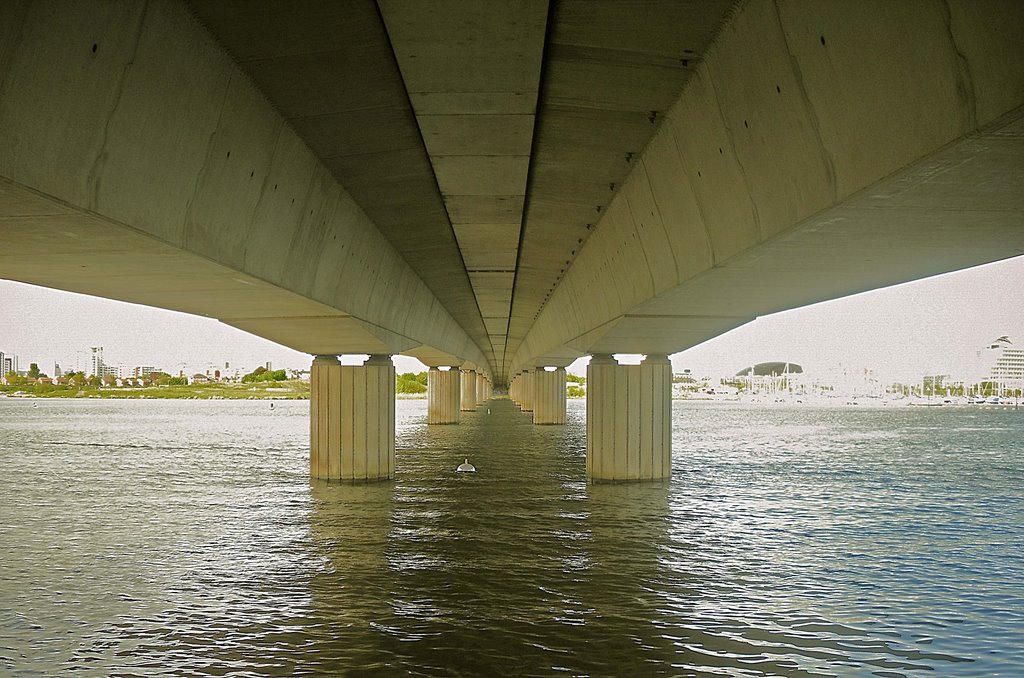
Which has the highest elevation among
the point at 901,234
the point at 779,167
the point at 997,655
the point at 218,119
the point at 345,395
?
the point at 218,119

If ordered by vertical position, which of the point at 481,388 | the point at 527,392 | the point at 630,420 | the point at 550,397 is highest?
the point at 481,388

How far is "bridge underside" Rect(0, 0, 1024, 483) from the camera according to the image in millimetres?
6359

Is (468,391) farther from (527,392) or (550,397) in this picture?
(550,397)

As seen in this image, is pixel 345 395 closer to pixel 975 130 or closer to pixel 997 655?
pixel 997 655

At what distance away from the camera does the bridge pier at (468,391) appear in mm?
98438

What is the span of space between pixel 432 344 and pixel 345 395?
25.6 ft

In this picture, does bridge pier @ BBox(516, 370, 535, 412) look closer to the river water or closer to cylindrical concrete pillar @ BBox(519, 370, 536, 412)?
cylindrical concrete pillar @ BBox(519, 370, 536, 412)

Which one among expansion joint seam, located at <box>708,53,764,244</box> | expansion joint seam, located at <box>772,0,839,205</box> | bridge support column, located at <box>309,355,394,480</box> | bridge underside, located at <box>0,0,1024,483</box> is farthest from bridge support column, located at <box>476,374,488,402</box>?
expansion joint seam, located at <box>772,0,839,205</box>

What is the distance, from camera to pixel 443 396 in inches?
2726

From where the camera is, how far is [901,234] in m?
8.75

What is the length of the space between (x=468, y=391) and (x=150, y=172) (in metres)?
91.7

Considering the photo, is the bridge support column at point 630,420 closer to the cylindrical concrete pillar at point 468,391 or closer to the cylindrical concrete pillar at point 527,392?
the cylindrical concrete pillar at point 527,392

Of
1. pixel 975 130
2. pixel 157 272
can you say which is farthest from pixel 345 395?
pixel 975 130

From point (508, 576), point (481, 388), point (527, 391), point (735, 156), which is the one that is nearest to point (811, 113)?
point (735, 156)
